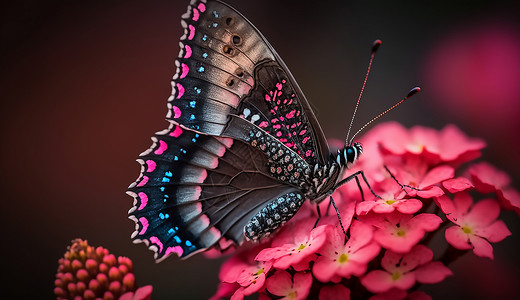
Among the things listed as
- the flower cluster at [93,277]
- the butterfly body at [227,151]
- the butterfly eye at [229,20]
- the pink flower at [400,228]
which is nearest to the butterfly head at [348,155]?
the butterfly body at [227,151]

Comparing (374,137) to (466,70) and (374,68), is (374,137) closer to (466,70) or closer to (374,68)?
(466,70)

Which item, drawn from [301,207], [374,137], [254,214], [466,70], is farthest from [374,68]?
[254,214]

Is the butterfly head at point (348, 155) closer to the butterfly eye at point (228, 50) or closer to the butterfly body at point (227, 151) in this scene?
the butterfly body at point (227, 151)

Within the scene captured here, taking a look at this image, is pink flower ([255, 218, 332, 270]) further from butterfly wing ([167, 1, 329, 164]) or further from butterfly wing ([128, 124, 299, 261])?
butterfly wing ([167, 1, 329, 164])

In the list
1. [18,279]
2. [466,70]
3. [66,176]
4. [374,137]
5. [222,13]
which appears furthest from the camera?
[466,70]

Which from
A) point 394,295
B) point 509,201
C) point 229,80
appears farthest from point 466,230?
point 229,80

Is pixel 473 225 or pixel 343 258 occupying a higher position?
pixel 343 258

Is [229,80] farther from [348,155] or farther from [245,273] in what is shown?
[245,273]

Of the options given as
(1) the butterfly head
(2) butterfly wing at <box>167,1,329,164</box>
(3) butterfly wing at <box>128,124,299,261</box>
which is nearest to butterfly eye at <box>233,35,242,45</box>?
(2) butterfly wing at <box>167,1,329,164</box>
